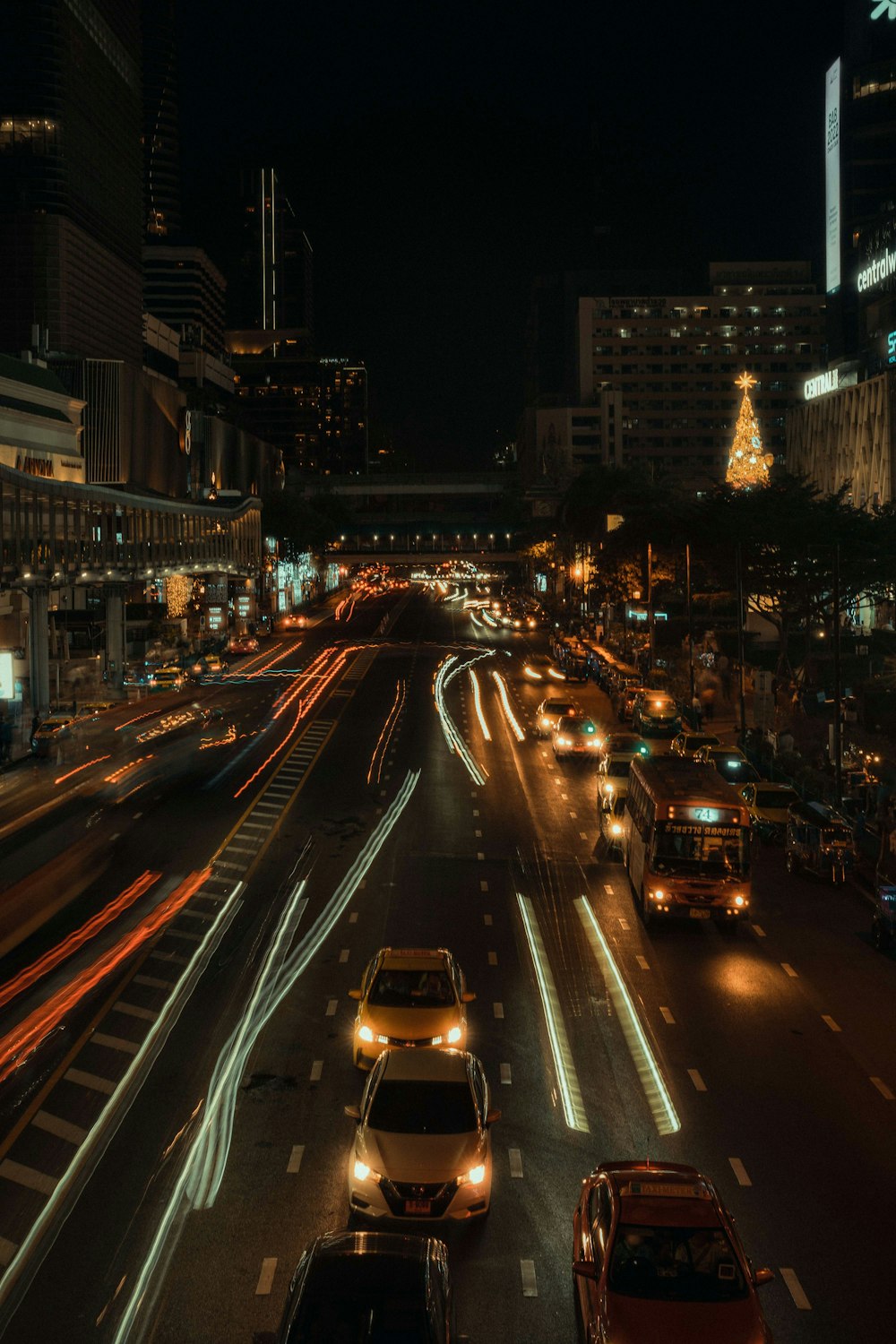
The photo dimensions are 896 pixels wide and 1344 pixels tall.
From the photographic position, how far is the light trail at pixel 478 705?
54656 mm

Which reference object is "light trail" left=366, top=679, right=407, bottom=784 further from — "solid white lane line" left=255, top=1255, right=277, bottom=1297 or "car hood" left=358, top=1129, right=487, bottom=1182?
"solid white lane line" left=255, top=1255, right=277, bottom=1297

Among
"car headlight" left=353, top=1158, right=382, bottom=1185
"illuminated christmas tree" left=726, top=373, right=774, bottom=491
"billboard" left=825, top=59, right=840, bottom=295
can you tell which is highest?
"billboard" left=825, top=59, right=840, bottom=295

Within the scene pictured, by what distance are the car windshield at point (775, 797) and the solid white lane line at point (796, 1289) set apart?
2406 centimetres

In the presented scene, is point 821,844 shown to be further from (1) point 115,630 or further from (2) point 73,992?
(1) point 115,630

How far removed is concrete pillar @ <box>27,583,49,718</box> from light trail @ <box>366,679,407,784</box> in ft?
49.7

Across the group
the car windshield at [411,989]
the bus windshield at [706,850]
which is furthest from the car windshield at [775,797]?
the car windshield at [411,989]

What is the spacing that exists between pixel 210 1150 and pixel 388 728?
4087cm

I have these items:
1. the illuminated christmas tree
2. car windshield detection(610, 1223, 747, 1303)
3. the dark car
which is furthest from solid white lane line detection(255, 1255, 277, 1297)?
the illuminated christmas tree

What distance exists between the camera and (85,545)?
2773 inches

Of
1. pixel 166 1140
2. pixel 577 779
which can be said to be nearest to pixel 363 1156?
pixel 166 1140

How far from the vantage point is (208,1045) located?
18.6m

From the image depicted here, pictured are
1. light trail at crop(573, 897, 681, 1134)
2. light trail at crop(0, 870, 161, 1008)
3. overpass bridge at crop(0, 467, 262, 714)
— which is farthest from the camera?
overpass bridge at crop(0, 467, 262, 714)

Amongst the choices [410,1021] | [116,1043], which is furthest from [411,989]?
[116,1043]

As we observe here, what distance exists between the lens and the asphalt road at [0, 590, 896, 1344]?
12234 mm
